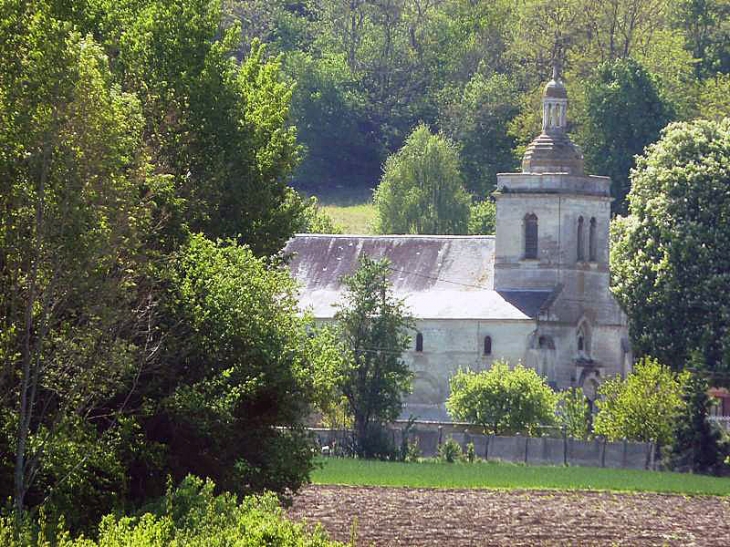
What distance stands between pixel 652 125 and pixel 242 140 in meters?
73.7

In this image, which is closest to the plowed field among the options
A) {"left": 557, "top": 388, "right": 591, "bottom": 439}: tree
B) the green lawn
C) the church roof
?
the green lawn

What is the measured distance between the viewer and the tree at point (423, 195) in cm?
11806

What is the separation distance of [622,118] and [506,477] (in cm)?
5668

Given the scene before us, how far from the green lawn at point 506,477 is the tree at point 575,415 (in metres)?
6.54

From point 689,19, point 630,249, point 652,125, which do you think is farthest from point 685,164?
point 689,19

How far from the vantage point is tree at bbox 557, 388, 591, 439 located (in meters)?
81.6

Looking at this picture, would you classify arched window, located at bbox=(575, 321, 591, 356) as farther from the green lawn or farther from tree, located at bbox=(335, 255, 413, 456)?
the green lawn

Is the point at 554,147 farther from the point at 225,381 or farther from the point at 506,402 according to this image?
the point at 225,381

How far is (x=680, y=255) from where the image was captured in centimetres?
9206

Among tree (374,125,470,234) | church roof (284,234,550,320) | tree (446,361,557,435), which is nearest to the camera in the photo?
tree (446,361,557,435)

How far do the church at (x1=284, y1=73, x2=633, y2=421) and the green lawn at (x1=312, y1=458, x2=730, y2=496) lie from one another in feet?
52.1

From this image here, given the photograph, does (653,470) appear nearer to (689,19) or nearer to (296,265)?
(296,265)

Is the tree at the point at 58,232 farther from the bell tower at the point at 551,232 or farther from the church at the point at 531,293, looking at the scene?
the bell tower at the point at 551,232

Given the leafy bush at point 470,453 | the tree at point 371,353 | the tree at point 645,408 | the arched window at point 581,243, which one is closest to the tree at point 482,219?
the arched window at point 581,243
